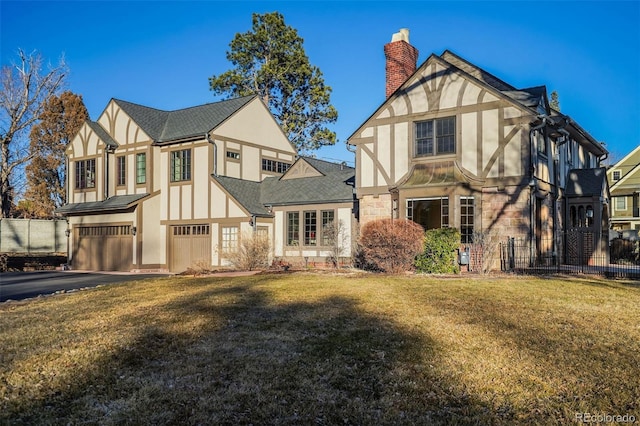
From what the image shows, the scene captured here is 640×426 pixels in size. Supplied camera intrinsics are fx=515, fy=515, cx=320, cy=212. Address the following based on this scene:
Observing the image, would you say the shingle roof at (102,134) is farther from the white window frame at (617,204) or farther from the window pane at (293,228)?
the white window frame at (617,204)

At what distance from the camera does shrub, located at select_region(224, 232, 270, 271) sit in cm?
1977

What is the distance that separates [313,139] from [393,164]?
23.2 meters

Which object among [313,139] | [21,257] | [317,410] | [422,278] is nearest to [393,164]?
[422,278]

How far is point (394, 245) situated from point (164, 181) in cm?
1402

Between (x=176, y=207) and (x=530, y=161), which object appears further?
(x=176, y=207)

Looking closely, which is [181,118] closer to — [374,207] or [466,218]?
[374,207]

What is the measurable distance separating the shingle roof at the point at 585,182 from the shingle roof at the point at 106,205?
62.5 feet

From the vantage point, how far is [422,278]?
13719 millimetres

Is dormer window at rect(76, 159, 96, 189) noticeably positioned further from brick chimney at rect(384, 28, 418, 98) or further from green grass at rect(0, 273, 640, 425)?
green grass at rect(0, 273, 640, 425)

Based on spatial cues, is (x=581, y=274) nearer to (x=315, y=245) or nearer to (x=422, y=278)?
(x=422, y=278)

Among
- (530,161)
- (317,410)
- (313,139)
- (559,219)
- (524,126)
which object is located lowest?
(317,410)

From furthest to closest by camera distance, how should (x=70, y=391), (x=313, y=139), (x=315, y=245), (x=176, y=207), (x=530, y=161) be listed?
(x=313, y=139)
(x=176, y=207)
(x=315, y=245)
(x=530, y=161)
(x=70, y=391)

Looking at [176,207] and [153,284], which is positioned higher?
[176,207]

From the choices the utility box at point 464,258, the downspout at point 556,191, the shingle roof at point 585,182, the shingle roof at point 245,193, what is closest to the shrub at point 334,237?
the shingle roof at point 245,193
